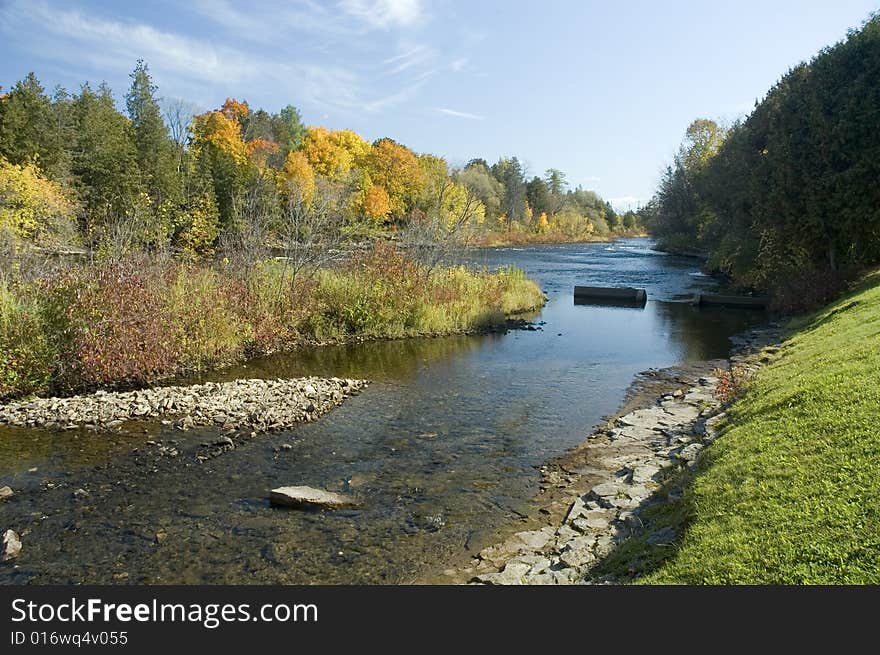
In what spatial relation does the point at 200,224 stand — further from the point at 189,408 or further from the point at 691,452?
the point at 691,452

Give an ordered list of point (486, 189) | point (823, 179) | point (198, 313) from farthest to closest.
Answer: point (486, 189), point (823, 179), point (198, 313)

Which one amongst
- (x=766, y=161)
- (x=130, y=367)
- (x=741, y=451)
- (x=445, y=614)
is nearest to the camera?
(x=445, y=614)

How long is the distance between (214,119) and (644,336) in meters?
68.5

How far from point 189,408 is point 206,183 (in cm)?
4376

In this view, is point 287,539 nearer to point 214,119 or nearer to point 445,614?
point 445,614

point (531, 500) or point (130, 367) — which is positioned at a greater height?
point (130, 367)

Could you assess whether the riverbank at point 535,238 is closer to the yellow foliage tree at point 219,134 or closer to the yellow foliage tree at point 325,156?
the yellow foliage tree at point 325,156

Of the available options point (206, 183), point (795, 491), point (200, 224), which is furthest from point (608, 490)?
point (206, 183)

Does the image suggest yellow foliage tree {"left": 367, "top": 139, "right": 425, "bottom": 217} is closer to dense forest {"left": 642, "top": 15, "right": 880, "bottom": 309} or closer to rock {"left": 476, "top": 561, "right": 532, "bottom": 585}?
dense forest {"left": 642, "top": 15, "right": 880, "bottom": 309}

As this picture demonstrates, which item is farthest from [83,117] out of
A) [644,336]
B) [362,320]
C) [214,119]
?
[644,336]

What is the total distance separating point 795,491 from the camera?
6004mm

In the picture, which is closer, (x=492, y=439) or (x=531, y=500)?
(x=531, y=500)

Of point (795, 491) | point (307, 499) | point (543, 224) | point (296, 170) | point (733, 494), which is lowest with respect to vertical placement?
point (307, 499)

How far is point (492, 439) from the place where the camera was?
39.3ft
